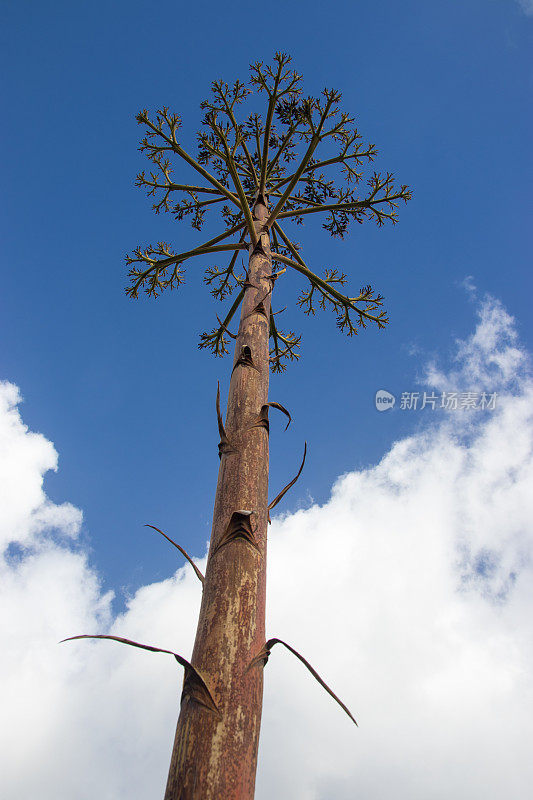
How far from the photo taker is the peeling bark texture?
159 centimetres

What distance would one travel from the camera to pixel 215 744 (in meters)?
1.63

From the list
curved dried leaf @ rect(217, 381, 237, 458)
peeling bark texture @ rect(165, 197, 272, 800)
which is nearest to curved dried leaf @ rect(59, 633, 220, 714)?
peeling bark texture @ rect(165, 197, 272, 800)

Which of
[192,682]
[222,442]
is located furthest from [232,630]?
[222,442]

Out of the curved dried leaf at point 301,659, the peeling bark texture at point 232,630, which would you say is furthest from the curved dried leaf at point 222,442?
the curved dried leaf at point 301,659

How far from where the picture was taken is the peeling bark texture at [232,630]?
159cm

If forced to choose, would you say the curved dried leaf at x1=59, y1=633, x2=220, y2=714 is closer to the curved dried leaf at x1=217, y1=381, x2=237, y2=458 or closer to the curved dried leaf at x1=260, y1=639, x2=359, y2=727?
the curved dried leaf at x1=260, y1=639, x2=359, y2=727

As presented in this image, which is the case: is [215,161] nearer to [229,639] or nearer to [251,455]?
[251,455]

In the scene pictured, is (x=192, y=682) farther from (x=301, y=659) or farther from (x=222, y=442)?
(x=222, y=442)

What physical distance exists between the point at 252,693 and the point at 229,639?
0.21 m

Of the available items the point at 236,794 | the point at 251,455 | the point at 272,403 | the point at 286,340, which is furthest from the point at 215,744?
the point at 286,340

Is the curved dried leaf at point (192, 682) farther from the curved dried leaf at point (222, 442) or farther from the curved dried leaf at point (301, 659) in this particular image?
the curved dried leaf at point (222, 442)

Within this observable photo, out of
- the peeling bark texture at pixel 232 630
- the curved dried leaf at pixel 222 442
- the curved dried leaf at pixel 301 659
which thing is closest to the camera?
the peeling bark texture at pixel 232 630

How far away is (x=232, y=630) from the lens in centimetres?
196

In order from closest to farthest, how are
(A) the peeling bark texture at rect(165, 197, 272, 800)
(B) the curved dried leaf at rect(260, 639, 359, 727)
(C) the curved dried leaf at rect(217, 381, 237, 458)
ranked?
(A) the peeling bark texture at rect(165, 197, 272, 800), (B) the curved dried leaf at rect(260, 639, 359, 727), (C) the curved dried leaf at rect(217, 381, 237, 458)
